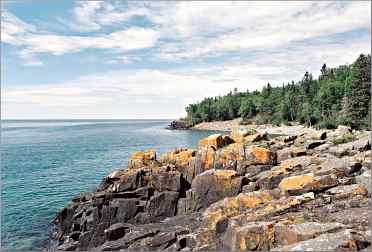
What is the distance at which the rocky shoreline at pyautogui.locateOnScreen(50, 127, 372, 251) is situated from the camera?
15.3 meters

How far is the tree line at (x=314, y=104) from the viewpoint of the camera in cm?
8081

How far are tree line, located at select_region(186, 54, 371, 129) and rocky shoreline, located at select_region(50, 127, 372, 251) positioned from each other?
168ft

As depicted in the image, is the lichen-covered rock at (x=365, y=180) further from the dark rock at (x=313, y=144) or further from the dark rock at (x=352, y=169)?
the dark rock at (x=313, y=144)

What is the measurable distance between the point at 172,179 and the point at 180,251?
471 inches

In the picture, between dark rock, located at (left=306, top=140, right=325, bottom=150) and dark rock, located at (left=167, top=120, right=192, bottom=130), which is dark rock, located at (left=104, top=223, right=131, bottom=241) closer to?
dark rock, located at (left=306, top=140, right=325, bottom=150)

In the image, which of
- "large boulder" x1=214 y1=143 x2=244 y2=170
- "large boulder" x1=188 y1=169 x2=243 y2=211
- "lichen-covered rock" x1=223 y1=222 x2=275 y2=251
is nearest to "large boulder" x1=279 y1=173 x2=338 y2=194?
"large boulder" x1=188 y1=169 x2=243 y2=211

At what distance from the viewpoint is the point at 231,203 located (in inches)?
864

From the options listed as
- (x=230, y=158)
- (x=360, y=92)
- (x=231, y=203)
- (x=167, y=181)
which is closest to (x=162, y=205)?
(x=167, y=181)

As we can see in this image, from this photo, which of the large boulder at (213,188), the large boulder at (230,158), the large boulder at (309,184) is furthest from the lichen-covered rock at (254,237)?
the large boulder at (230,158)

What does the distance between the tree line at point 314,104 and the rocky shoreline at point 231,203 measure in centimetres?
5127

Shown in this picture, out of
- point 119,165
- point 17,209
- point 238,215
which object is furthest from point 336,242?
point 119,165

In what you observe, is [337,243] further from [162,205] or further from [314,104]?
[314,104]

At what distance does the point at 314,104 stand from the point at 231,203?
114m

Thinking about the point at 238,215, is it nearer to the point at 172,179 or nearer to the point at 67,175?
the point at 172,179
